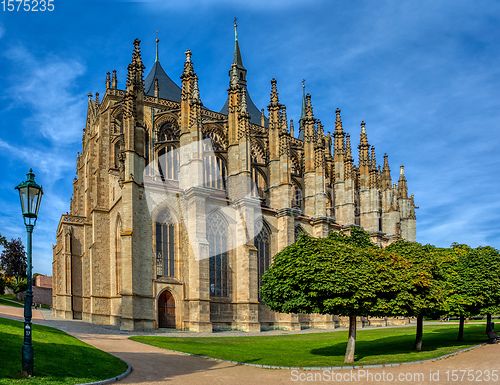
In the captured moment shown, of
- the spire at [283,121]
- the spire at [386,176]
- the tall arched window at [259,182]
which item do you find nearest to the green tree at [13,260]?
the tall arched window at [259,182]

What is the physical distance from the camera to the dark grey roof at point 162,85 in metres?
50.4

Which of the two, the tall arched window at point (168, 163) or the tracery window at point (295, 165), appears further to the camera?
the tracery window at point (295, 165)

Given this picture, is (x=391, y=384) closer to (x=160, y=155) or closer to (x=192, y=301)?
(x=192, y=301)

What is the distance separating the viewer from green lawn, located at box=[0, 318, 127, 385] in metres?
11.7

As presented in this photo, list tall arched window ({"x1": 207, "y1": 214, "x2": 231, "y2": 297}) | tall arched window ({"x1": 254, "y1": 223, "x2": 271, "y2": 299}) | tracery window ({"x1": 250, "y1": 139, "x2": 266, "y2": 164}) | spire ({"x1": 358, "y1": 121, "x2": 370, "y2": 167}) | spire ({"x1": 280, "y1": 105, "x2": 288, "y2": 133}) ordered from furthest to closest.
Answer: spire ({"x1": 358, "y1": 121, "x2": 370, "y2": 167}) → tracery window ({"x1": 250, "y1": 139, "x2": 266, "y2": 164}) → spire ({"x1": 280, "y1": 105, "x2": 288, "y2": 133}) → tall arched window ({"x1": 254, "y1": 223, "x2": 271, "y2": 299}) → tall arched window ({"x1": 207, "y1": 214, "x2": 231, "y2": 297})

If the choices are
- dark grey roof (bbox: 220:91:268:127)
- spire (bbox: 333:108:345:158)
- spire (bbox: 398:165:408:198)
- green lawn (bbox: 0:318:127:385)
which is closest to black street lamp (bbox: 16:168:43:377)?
green lawn (bbox: 0:318:127:385)

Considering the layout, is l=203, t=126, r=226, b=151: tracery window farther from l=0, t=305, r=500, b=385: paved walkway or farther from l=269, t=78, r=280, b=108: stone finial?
l=0, t=305, r=500, b=385: paved walkway

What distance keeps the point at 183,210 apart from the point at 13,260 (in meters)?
45.5

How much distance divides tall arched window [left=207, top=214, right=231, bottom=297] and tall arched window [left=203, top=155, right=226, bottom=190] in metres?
6.25

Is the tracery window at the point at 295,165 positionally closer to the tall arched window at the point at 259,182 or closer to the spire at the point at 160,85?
the tall arched window at the point at 259,182

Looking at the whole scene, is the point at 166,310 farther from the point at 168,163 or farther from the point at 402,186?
the point at 402,186

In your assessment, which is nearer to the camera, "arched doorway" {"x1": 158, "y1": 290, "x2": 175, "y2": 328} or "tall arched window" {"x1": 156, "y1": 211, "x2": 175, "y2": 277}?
"arched doorway" {"x1": 158, "y1": 290, "x2": 175, "y2": 328}

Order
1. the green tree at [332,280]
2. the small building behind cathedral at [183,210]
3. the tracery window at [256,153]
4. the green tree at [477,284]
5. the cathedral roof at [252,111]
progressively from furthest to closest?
1. the cathedral roof at [252,111]
2. the tracery window at [256,153]
3. the small building behind cathedral at [183,210]
4. the green tree at [477,284]
5. the green tree at [332,280]

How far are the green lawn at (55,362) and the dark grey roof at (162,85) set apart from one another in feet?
119
